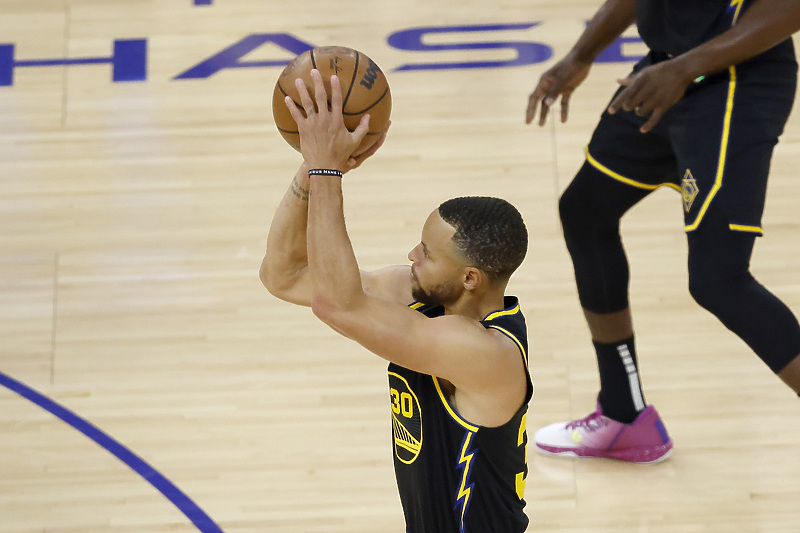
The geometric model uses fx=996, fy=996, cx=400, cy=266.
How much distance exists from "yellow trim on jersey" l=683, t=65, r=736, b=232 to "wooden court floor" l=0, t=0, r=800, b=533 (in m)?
1.06

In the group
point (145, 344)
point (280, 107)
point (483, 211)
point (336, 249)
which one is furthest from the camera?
point (145, 344)

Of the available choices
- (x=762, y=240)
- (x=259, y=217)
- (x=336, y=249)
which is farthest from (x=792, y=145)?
(x=336, y=249)

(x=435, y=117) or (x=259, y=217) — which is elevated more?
(x=435, y=117)

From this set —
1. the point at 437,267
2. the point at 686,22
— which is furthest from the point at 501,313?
the point at 686,22

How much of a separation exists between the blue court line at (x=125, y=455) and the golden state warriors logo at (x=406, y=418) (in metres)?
1.22

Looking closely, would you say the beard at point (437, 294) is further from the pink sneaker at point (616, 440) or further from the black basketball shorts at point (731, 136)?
the pink sneaker at point (616, 440)

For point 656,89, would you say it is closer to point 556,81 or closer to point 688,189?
point 688,189

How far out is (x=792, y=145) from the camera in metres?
4.65

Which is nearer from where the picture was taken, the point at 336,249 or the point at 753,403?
the point at 336,249

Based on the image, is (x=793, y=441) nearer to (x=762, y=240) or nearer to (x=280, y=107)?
(x=762, y=240)

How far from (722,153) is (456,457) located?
123 cm

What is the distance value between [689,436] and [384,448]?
1.09m

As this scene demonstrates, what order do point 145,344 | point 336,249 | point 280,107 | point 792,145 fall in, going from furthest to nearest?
point 792,145, point 145,344, point 280,107, point 336,249

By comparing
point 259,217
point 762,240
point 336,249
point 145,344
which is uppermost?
point 336,249
